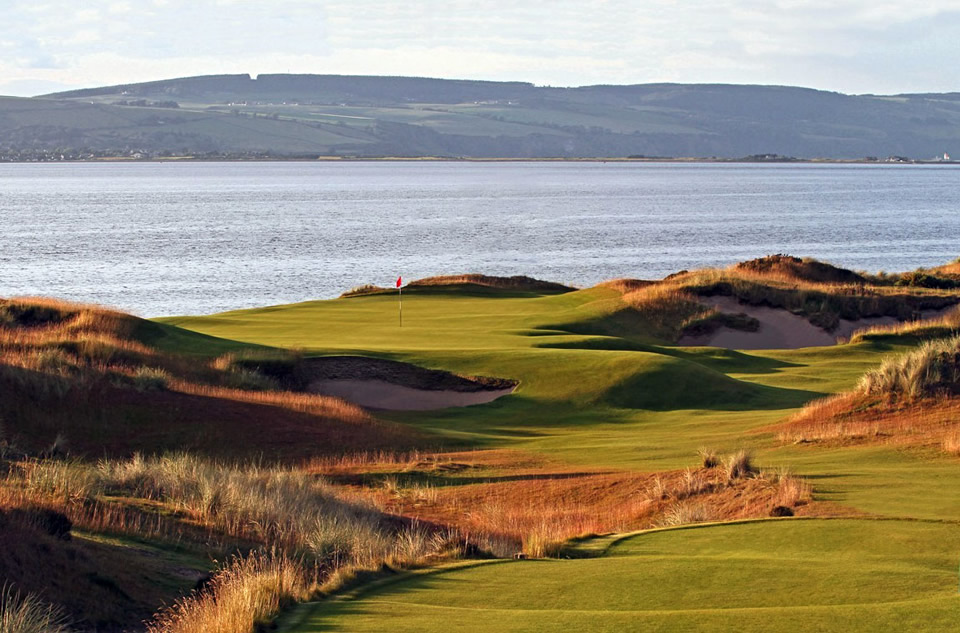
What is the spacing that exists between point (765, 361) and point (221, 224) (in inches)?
3442

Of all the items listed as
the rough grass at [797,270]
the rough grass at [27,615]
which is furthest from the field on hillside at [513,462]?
the rough grass at [797,270]

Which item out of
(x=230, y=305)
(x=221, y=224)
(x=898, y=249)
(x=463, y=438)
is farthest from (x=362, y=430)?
(x=221, y=224)

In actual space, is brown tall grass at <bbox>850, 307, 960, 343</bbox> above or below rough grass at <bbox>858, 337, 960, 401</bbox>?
below

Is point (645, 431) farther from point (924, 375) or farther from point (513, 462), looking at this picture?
point (924, 375)

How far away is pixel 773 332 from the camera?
41.4m

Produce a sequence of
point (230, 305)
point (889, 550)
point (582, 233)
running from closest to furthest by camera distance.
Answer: point (889, 550) < point (230, 305) < point (582, 233)

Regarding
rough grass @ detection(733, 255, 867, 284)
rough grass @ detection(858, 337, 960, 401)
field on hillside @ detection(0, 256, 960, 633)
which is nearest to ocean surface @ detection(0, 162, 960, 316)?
rough grass @ detection(733, 255, 867, 284)

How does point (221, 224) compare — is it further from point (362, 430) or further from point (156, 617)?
point (156, 617)

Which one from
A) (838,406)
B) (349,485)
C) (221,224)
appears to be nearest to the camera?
(349,485)

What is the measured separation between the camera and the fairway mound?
28.5m

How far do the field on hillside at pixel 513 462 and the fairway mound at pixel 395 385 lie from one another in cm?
7

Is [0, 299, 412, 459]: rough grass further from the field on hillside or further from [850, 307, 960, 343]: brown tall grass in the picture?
[850, 307, 960, 343]: brown tall grass

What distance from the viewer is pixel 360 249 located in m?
92.9

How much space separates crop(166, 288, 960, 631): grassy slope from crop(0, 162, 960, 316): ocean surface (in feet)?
77.9
